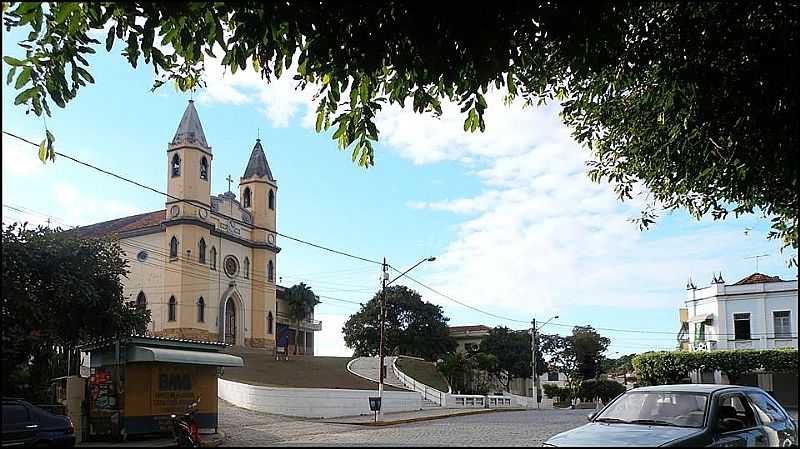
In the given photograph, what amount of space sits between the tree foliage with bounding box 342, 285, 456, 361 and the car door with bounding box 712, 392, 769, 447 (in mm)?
59068

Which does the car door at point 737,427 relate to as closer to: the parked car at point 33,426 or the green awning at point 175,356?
the parked car at point 33,426

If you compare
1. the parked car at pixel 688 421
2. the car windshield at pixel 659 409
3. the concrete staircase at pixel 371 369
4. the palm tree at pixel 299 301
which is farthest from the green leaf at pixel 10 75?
the palm tree at pixel 299 301

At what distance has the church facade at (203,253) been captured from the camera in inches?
2311

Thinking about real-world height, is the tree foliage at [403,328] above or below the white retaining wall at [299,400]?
above

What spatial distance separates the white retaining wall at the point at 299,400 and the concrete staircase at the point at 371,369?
14.6 meters

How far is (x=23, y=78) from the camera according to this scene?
5879mm

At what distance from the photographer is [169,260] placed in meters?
59.1

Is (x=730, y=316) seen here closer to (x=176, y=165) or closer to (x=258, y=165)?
(x=176, y=165)

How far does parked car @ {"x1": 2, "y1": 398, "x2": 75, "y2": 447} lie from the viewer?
45.0 feet

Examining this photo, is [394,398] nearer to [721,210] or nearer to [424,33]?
[721,210]

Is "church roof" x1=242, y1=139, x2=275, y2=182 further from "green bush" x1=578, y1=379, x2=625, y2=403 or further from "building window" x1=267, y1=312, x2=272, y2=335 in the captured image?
"green bush" x1=578, y1=379, x2=625, y2=403

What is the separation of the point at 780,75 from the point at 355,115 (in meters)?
3.43

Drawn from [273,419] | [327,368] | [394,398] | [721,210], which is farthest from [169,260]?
[721,210]

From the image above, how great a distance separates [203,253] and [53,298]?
133 ft
